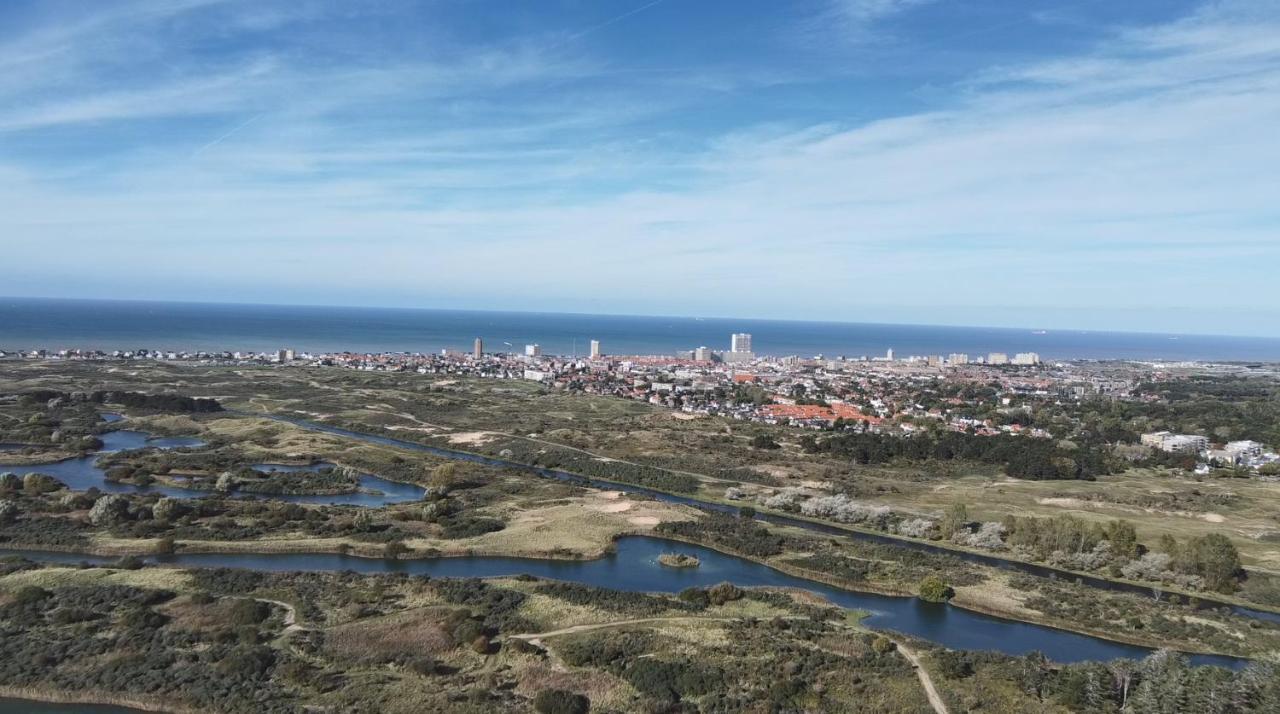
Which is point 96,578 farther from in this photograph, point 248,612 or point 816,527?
point 816,527

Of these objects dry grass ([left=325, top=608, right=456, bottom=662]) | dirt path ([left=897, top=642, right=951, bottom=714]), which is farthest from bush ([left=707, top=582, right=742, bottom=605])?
dry grass ([left=325, top=608, right=456, bottom=662])

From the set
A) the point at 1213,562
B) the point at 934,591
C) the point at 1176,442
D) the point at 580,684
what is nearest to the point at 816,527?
the point at 934,591

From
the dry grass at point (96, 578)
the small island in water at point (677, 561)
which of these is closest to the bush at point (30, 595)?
the dry grass at point (96, 578)

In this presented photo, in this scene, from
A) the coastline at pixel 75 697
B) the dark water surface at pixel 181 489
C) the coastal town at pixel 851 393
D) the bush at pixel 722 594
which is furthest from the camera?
the coastal town at pixel 851 393

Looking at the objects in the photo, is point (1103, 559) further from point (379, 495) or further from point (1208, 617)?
point (379, 495)

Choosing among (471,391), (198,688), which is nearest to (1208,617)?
(198,688)

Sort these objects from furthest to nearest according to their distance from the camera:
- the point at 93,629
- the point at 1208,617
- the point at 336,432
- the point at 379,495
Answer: the point at 336,432
the point at 379,495
the point at 1208,617
the point at 93,629

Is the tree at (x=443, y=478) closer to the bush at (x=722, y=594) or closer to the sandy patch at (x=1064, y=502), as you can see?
the bush at (x=722, y=594)

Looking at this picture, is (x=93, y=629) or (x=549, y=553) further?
(x=549, y=553)
